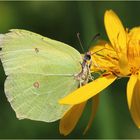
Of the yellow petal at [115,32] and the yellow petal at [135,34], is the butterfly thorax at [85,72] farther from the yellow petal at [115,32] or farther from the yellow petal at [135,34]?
the yellow petal at [135,34]

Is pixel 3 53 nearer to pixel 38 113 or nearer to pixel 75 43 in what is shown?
pixel 38 113

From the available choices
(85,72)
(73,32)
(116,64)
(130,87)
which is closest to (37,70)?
(85,72)

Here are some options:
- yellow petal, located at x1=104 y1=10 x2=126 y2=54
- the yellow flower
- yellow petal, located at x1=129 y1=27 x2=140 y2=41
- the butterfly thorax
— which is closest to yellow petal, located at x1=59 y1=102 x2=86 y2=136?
the yellow flower

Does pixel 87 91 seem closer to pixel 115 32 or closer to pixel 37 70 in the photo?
pixel 37 70

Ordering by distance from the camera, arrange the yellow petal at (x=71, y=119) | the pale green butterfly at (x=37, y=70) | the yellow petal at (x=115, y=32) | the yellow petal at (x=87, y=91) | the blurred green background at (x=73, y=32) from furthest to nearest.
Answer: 1. the blurred green background at (x=73, y=32)
2. the yellow petal at (x=115, y=32)
3. the pale green butterfly at (x=37, y=70)
4. the yellow petal at (x=71, y=119)
5. the yellow petal at (x=87, y=91)

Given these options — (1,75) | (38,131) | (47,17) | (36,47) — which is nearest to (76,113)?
(36,47)

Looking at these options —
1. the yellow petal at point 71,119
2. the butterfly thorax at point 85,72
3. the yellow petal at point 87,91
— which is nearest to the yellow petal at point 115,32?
the butterfly thorax at point 85,72
